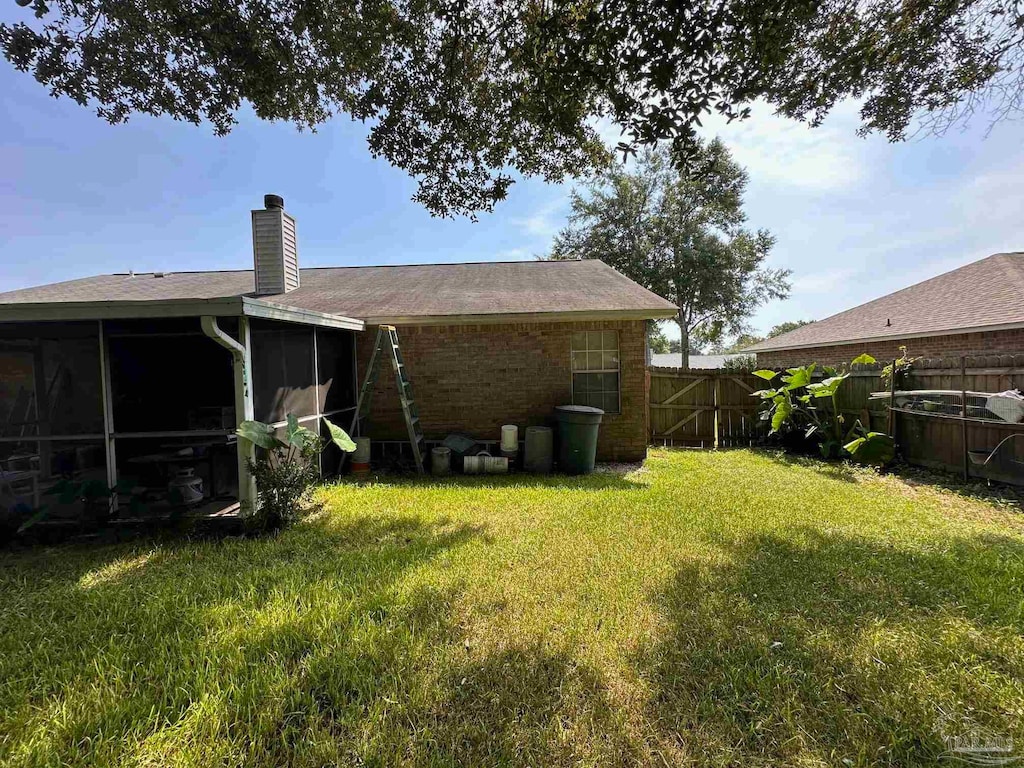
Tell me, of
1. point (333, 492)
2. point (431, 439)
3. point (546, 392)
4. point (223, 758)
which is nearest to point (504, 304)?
point (546, 392)

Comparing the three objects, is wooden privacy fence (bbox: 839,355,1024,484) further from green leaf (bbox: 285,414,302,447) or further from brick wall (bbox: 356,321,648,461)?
green leaf (bbox: 285,414,302,447)

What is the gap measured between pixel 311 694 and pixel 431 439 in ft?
19.7

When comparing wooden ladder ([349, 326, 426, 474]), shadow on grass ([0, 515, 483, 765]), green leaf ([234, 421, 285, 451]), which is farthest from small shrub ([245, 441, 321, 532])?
wooden ladder ([349, 326, 426, 474])

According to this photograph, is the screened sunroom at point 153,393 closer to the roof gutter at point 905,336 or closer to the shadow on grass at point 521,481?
the shadow on grass at point 521,481

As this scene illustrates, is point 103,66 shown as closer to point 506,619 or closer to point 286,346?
point 286,346

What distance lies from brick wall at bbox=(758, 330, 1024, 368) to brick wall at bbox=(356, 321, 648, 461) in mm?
7326

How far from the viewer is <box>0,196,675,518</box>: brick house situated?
5.84m

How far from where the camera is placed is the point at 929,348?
11.1m

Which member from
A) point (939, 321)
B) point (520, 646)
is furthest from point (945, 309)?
point (520, 646)

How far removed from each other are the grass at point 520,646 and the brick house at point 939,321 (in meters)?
7.08

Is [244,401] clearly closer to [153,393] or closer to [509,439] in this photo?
[153,393]

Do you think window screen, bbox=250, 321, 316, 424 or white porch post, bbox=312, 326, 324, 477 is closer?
window screen, bbox=250, 321, 316, 424

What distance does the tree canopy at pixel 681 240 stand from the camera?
24.4 m

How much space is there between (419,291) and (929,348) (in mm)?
12947
